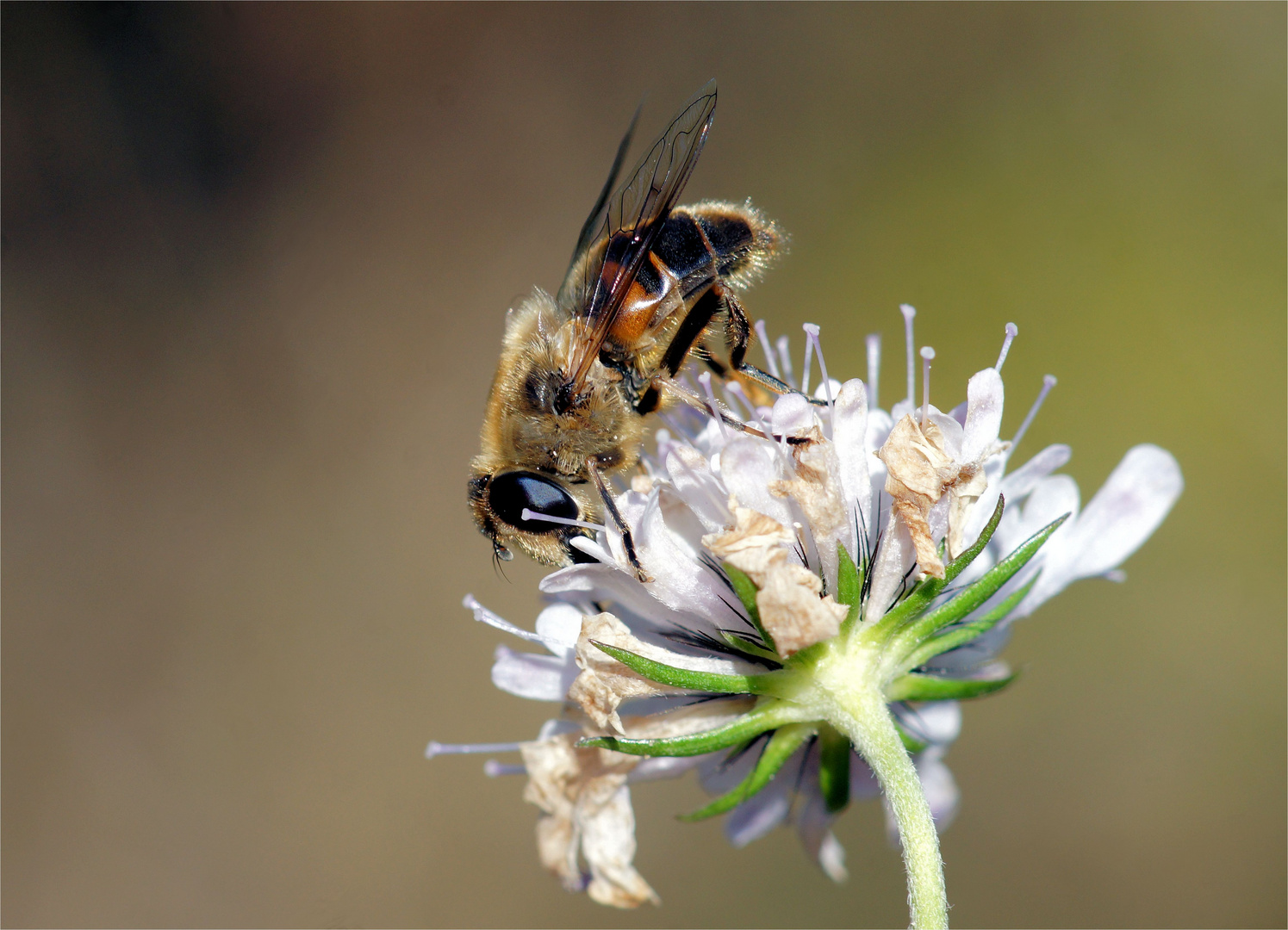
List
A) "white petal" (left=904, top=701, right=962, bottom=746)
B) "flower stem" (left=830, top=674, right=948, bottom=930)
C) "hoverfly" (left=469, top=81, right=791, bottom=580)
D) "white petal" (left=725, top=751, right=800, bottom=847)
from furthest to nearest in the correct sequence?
"white petal" (left=904, top=701, right=962, bottom=746) < "white petal" (left=725, top=751, right=800, bottom=847) < "hoverfly" (left=469, top=81, right=791, bottom=580) < "flower stem" (left=830, top=674, right=948, bottom=930)

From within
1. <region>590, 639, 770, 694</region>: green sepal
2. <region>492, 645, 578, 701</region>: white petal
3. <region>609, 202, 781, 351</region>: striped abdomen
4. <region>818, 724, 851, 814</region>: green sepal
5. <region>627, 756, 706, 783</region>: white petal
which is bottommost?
<region>818, 724, 851, 814</region>: green sepal

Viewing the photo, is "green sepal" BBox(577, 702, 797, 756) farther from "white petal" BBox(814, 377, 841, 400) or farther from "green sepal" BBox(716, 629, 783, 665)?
"white petal" BBox(814, 377, 841, 400)

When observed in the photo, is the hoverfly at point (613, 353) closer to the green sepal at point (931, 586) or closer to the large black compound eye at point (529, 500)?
the large black compound eye at point (529, 500)

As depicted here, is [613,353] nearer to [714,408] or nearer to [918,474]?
[714,408]

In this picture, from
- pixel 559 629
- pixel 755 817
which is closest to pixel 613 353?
pixel 559 629

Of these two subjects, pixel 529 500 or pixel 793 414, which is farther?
pixel 529 500

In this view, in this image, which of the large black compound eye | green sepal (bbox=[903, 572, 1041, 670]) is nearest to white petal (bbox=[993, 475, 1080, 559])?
green sepal (bbox=[903, 572, 1041, 670])

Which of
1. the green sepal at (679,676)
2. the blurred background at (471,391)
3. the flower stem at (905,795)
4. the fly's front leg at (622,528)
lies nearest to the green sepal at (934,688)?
the flower stem at (905,795)

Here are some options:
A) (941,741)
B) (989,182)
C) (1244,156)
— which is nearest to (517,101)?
(989,182)
